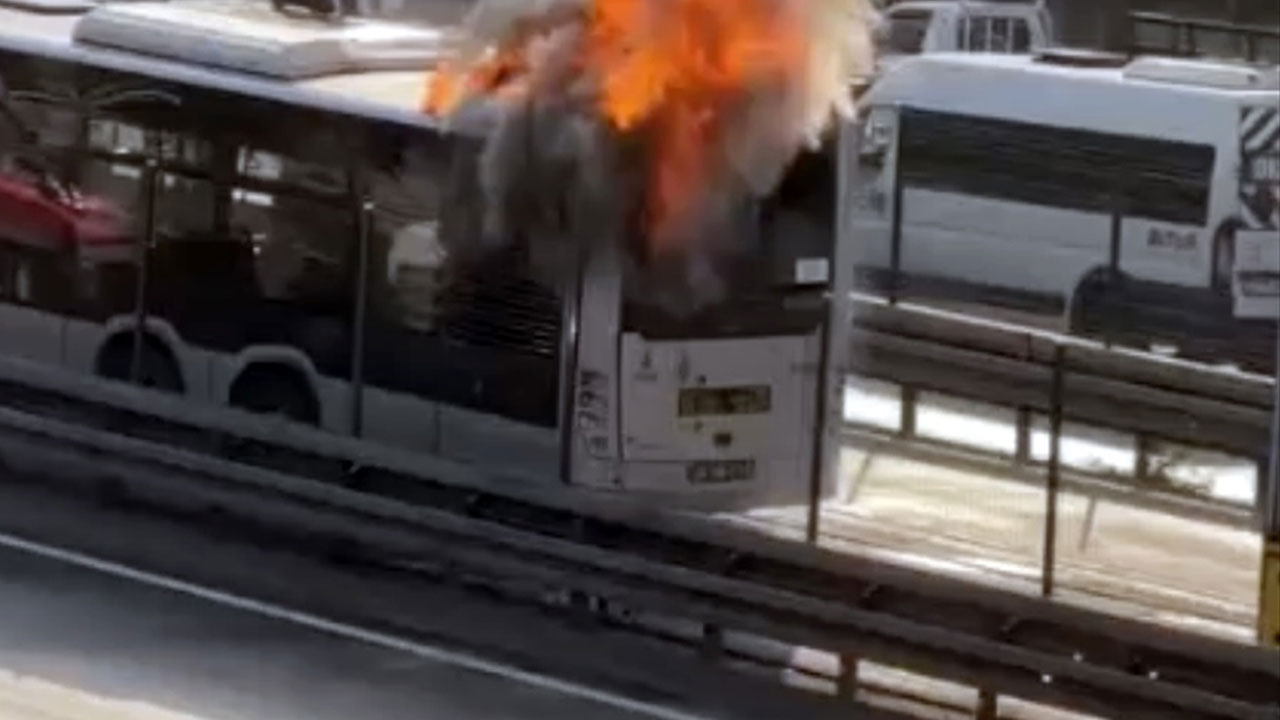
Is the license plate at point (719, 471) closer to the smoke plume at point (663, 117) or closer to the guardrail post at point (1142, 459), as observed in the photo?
the smoke plume at point (663, 117)

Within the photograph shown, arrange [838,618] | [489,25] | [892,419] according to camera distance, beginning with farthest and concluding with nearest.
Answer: [892,419]
[489,25]
[838,618]

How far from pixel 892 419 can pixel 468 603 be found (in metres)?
4.69

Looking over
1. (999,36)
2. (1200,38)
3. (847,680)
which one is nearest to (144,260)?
(847,680)

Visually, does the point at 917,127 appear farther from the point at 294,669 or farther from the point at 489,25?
the point at 294,669

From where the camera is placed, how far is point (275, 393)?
1964 cm

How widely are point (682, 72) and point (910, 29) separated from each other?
20.1m

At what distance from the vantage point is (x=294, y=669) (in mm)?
16516

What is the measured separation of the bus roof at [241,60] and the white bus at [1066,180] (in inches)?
325

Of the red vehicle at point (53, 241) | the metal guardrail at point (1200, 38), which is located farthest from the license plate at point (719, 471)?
the metal guardrail at point (1200, 38)

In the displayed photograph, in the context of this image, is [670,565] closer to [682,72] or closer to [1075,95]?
[682,72]

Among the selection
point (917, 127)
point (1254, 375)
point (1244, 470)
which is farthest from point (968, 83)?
point (1244, 470)

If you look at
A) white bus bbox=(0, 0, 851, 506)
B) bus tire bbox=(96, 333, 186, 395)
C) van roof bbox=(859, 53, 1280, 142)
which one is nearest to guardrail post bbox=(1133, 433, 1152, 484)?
white bus bbox=(0, 0, 851, 506)

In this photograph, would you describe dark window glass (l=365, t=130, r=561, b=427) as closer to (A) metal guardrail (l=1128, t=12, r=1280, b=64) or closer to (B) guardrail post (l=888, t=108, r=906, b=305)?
(B) guardrail post (l=888, t=108, r=906, b=305)

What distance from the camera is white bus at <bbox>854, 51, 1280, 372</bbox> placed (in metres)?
28.4
